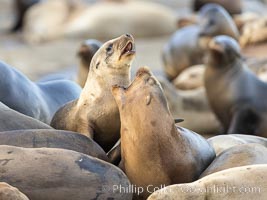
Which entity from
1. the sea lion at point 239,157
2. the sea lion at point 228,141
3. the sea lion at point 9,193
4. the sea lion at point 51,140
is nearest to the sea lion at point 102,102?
the sea lion at point 51,140

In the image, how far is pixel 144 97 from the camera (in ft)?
12.6

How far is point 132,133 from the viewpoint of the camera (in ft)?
12.6

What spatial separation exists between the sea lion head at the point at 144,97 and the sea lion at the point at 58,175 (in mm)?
304

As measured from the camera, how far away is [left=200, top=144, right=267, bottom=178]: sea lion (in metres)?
3.92

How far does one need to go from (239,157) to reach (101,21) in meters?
13.2

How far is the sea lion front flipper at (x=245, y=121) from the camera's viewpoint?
8.27m

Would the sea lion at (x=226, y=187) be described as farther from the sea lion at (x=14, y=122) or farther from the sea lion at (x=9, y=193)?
the sea lion at (x=14, y=122)

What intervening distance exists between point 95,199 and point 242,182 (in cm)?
55

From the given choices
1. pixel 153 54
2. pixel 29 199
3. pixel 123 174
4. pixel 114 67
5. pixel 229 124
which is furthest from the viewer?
pixel 153 54

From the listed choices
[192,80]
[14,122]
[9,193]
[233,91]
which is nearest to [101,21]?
[192,80]

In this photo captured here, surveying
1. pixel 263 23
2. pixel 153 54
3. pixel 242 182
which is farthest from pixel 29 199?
pixel 153 54

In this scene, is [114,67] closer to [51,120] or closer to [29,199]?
[51,120]

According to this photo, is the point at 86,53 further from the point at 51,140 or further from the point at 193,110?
the point at 51,140

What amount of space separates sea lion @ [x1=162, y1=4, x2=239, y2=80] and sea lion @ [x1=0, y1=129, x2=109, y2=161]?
7.65 m
